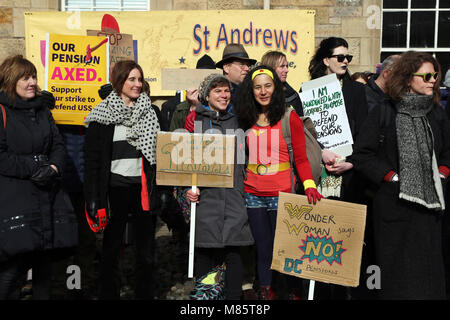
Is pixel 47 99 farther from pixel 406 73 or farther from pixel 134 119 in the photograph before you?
pixel 406 73

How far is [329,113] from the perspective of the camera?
4602mm

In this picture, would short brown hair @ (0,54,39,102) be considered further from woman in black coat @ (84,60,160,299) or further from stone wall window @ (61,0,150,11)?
stone wall window @ (61,0,150,11)

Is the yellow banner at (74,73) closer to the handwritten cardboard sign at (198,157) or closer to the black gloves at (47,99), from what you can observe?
the black gloves at (47,99)

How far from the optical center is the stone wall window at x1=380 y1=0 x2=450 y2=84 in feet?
26.5

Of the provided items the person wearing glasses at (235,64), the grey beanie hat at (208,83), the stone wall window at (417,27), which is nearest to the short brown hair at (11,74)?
the grey beanie hat at (208,83)

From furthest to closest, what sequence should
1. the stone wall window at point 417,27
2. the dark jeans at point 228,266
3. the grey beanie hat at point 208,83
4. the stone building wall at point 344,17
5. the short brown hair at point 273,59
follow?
the stone wall window at point 417,27, the stone building wall at point 344,17, the short brown hair at point 273,59, the grey beanie hat at point 208,83, the dark jeans at point 228,266

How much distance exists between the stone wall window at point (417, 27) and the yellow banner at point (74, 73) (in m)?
4.62

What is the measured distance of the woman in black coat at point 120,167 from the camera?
4363 millimetres

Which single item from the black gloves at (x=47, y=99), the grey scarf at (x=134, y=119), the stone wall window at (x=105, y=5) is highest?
the stone wall window at (x=105, y=5)

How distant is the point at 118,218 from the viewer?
444cm

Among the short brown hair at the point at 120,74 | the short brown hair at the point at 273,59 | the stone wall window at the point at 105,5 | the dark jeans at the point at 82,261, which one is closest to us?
the short brown hair at the point at 120,74

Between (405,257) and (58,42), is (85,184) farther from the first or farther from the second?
(405,257)

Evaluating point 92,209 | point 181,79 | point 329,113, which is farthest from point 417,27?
point 92,209

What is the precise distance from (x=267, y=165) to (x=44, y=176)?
1.70m
